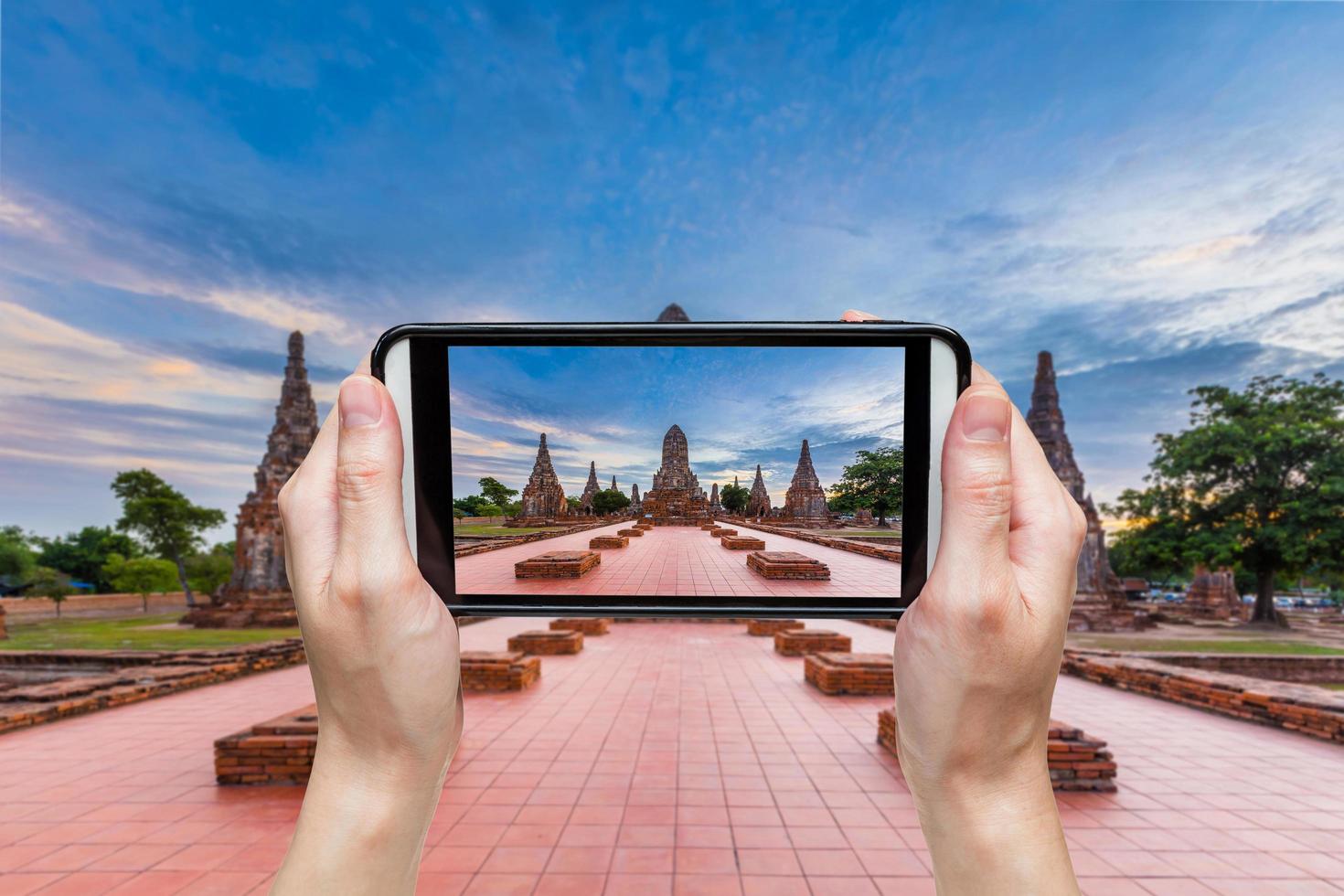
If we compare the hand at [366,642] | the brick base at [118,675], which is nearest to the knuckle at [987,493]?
the hand at [366,642]

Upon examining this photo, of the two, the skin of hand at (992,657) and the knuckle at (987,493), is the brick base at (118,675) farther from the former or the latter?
the knuckle at (987,493)

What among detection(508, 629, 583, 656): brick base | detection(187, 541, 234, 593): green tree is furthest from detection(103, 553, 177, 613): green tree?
detection(508, 629, 583, 656): brick base

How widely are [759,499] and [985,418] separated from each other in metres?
0.65

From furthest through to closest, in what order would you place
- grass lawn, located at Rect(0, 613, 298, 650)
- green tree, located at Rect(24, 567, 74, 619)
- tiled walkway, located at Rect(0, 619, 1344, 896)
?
1. green tree, located at Rect(24, 567, 74, 619)
2. grass lawn, located at Rect(0, 613, 298, 650)
3. tiled walkway, located at Rect(0, 619, 1344, 896)

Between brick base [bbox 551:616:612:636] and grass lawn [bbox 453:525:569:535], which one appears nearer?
grass lawn [bbox 453:525:569:535]

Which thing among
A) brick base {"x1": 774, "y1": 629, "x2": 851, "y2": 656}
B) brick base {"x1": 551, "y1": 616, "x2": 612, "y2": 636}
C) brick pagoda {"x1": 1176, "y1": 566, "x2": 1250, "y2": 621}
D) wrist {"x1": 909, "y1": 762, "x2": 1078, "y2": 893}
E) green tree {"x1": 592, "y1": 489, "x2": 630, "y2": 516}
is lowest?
brick pagoda {"x1": 1176, "y1": 566, "x2": 1250, "y2": 621}

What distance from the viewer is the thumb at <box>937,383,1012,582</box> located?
111 cm

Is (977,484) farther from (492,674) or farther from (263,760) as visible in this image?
(492,674)

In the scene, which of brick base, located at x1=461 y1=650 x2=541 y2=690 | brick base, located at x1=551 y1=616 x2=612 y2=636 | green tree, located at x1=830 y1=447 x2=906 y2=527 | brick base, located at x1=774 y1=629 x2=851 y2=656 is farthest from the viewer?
brick base, located at x1=551 y1=616 x2=612 y2=636

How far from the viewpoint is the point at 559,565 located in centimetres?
152

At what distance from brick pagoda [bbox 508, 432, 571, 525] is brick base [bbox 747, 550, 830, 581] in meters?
0.52

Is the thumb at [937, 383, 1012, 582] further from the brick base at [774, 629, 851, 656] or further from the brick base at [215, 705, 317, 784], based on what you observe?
the brick base at [774, 629, 851, 656]

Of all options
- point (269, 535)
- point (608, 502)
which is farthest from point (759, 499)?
point (269, 535)

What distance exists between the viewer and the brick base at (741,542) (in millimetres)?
1523
